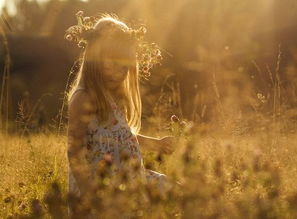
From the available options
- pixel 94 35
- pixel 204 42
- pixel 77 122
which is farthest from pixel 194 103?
pixel 204 42

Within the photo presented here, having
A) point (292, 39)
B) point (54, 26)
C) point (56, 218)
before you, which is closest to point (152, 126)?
point (56, 218)

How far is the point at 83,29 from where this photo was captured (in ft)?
10.4

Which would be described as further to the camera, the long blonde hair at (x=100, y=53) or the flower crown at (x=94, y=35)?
the flower crown at (x=94, y=35)

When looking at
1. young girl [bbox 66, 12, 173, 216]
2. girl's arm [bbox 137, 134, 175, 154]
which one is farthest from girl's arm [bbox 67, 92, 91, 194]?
girl's arm [bbox 137, 134, 175, 154]

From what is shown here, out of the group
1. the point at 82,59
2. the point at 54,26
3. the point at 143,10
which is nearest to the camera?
the point at 82,59

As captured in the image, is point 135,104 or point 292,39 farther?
point 292,39

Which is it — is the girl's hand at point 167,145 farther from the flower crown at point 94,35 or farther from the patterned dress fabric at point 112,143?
the flower crown at point 94,35

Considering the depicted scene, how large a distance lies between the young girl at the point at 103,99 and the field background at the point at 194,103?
0.19 meters

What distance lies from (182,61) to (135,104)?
6.70 metres

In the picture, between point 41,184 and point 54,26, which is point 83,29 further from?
point 54,26

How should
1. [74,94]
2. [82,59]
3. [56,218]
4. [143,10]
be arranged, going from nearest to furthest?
[56,218] → [74,94] → [82,59] → [143,10]

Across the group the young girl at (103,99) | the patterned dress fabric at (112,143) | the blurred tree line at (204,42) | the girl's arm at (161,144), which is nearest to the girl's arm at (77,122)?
the young girl at (103,99)

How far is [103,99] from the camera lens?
117 inches

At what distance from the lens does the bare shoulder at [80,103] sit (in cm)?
282
